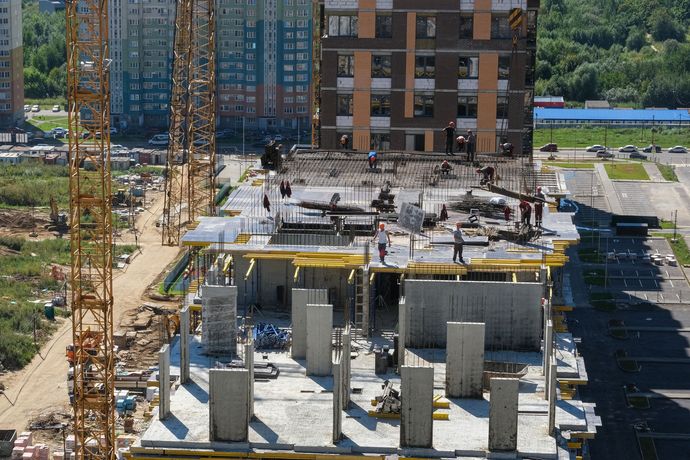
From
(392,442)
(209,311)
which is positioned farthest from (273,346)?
(392,442)

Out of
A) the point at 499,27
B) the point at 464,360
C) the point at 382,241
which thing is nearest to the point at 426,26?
the point at 499,27

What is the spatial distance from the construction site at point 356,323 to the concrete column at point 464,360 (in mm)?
69

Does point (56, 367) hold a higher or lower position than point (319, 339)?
lower

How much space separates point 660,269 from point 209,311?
8214 centimetres

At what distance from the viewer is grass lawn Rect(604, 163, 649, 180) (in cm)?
18381

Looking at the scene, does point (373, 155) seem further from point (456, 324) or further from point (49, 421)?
point (456, 324)

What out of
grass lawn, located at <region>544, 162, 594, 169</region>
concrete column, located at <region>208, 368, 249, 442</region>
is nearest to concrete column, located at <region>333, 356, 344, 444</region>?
concrete column, located at <region>208, 368, 249, 442</region>

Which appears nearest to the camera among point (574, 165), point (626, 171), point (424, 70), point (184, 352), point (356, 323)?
point (184, 352)

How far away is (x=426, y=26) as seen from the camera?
104 metres

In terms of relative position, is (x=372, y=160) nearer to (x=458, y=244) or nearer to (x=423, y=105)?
(x=423, y=105)

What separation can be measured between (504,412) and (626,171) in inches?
5601

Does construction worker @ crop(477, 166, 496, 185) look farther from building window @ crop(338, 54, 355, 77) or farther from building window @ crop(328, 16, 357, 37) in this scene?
building window @ crop(328, 16, 357, 37)

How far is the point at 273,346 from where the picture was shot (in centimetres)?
5962

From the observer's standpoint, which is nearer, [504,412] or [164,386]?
[504,412]
